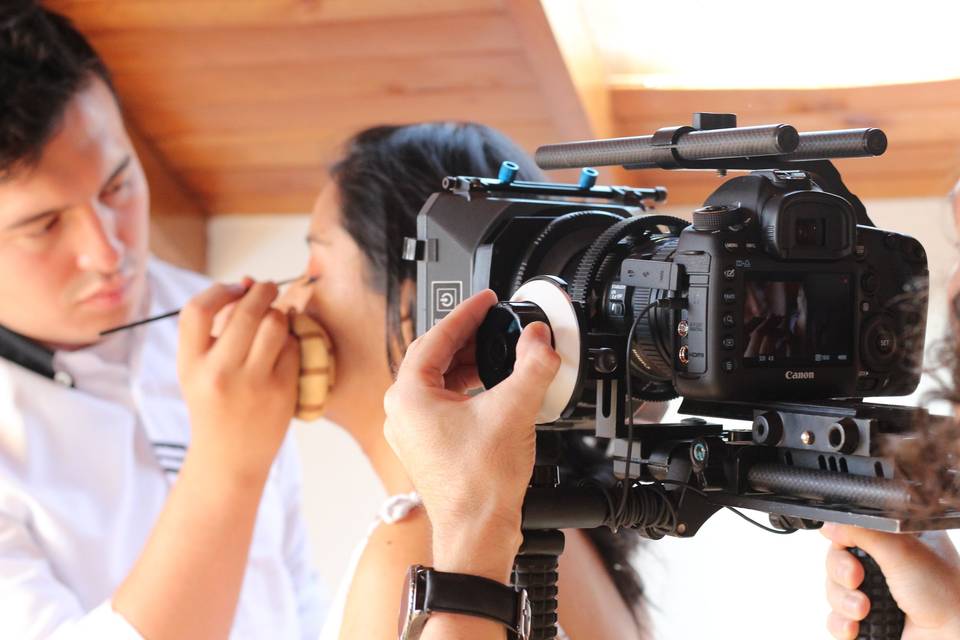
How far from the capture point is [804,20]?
1636mm

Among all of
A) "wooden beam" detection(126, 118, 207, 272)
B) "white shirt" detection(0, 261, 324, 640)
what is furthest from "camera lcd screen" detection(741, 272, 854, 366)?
"wooden beam" detection(126, 118, 207, 272)

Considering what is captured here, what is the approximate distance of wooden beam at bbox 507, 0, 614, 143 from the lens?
164 cm

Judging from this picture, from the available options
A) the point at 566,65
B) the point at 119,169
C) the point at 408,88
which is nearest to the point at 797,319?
the point at 566,65

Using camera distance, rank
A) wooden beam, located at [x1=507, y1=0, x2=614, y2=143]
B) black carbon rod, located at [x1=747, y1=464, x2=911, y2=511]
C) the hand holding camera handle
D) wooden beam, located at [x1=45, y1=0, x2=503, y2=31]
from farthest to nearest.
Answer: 1. wooden beam, located at [x1=45, y1=0, x2=503, y2=31]
2. wooden beam, located at [x1=507, y1=0, x2=614, y2=143]
3. the hand holding camera handle
4. black carbon rod, located at [x1=747, y1=464, x2=911, y2=511]

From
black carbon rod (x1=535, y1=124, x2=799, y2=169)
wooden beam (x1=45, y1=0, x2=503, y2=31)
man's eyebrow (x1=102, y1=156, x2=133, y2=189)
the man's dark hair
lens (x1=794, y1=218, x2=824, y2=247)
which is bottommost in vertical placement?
lens (x1=794, y1=218, x2=824, y2=247)

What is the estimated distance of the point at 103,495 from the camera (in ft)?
5.28

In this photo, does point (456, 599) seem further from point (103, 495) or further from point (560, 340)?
point (103, 495)

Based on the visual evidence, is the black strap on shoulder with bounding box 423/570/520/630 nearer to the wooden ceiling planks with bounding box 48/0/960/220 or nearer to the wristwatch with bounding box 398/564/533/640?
the wristwatch with bounding box 398/564/533/640

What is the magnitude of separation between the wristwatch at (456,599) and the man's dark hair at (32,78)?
3.30ft

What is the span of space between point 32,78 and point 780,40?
1144 millimetres

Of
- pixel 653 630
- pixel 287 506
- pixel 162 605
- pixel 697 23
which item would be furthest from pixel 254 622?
pixel 697 23

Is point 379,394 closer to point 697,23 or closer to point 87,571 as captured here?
point 87,571

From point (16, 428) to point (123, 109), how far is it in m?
0.83

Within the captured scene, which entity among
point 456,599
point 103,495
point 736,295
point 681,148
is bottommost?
point 103,495
